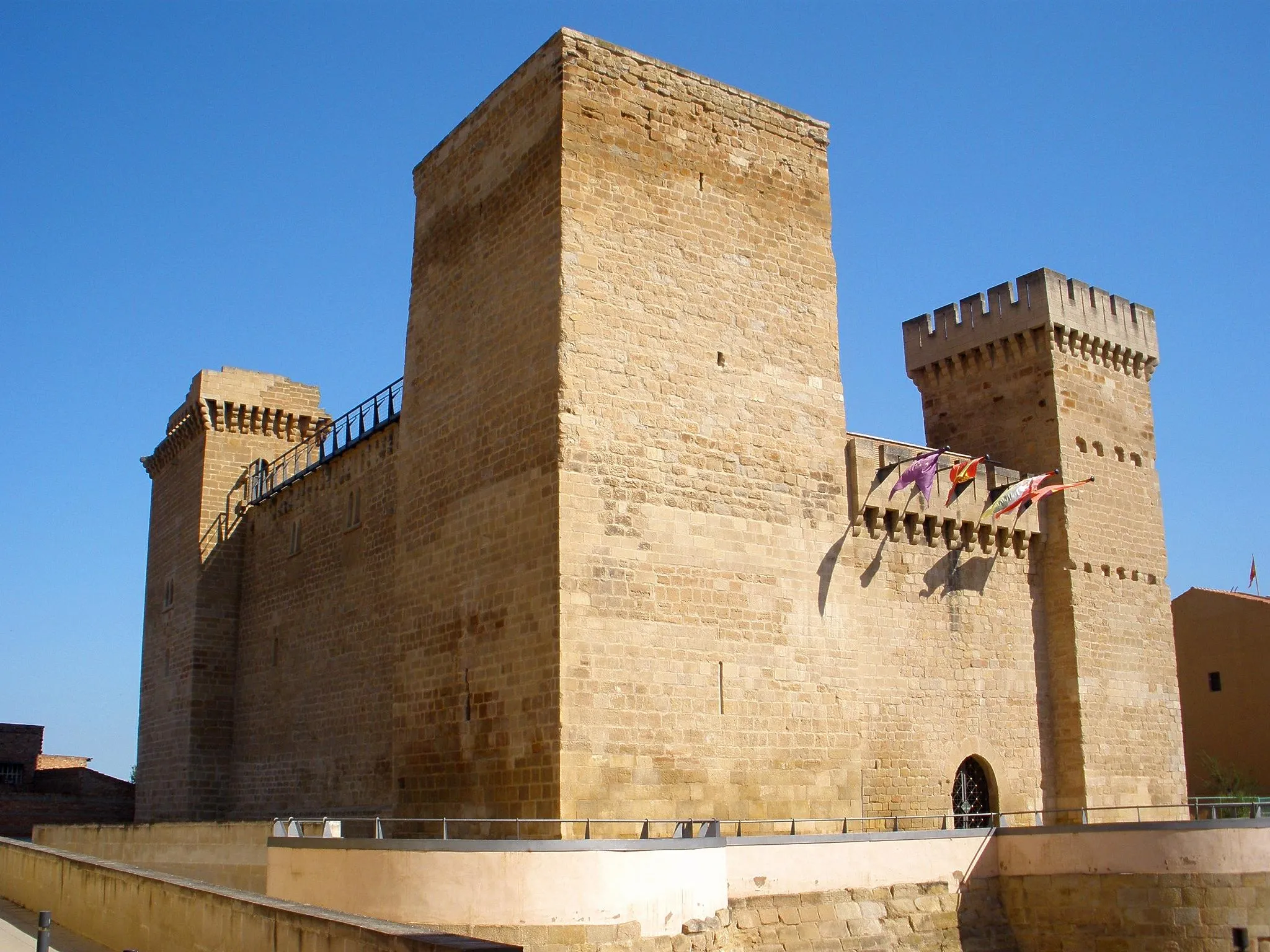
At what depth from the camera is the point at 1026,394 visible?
58.2 ft

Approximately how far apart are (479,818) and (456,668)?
68.1 inches

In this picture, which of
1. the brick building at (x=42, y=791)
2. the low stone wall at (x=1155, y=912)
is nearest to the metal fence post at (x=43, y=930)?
the low stone wall at (x=1155, y=912)

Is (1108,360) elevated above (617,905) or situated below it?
above

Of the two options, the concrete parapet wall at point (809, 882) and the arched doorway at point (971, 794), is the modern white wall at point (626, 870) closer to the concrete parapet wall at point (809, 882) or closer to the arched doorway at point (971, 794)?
the concrete parapet wall at point (809, 882)

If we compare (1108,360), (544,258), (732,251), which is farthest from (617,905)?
(1108,360)

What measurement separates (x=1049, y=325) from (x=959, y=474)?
302cm

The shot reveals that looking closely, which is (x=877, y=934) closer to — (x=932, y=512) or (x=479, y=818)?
(x=479, y=818)

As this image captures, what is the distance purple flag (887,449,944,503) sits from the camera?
15.2 m

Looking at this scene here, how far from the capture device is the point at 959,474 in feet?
52.4

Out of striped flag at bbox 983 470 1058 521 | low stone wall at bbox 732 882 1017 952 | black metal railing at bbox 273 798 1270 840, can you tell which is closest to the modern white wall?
low stone wall at bbox 732 882 1017 952

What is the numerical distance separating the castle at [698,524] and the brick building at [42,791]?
10666 millimetres

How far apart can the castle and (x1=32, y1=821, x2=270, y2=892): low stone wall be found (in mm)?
1525

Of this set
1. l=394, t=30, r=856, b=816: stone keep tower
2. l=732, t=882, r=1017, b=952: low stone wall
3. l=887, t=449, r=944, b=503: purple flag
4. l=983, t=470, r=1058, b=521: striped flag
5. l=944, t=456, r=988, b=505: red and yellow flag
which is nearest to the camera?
l=732, t=882, r=1017, b=952: low stone wall

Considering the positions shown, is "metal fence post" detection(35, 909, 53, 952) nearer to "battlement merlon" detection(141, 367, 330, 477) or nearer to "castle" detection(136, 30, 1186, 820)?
"castle" detection(136, 30, 1186, 820)
